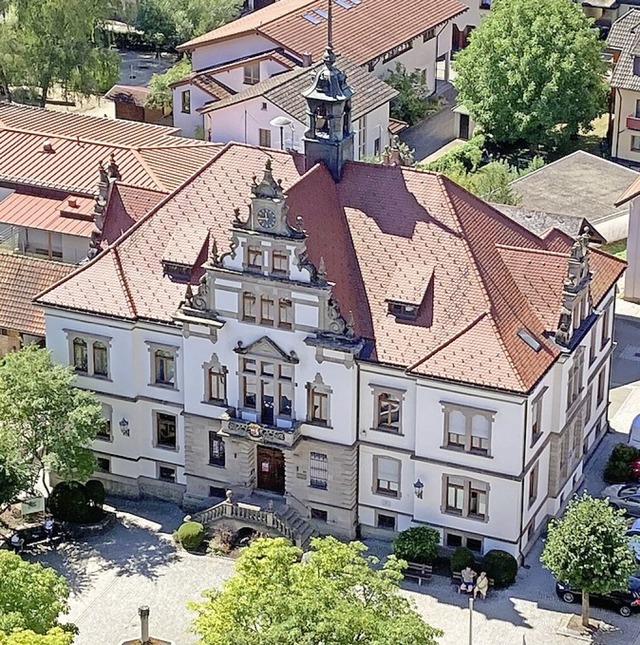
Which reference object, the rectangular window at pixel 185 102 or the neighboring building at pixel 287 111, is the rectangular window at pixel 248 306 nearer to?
the neighboring building at pixel 287 111

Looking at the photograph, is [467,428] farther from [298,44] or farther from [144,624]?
[298,44]

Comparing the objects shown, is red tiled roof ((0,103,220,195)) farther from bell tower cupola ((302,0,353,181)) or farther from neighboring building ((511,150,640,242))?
neighboring building ((511,150,640,242))

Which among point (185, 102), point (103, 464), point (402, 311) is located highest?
point (402, 311)

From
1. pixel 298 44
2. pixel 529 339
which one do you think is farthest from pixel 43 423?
pixel 298 44

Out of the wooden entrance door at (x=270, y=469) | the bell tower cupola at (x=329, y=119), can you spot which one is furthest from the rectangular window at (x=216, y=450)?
the bell tower cupola at (x=329, y=119)

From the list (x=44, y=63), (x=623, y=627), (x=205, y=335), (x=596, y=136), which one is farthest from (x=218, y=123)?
(x=623, y=627)
